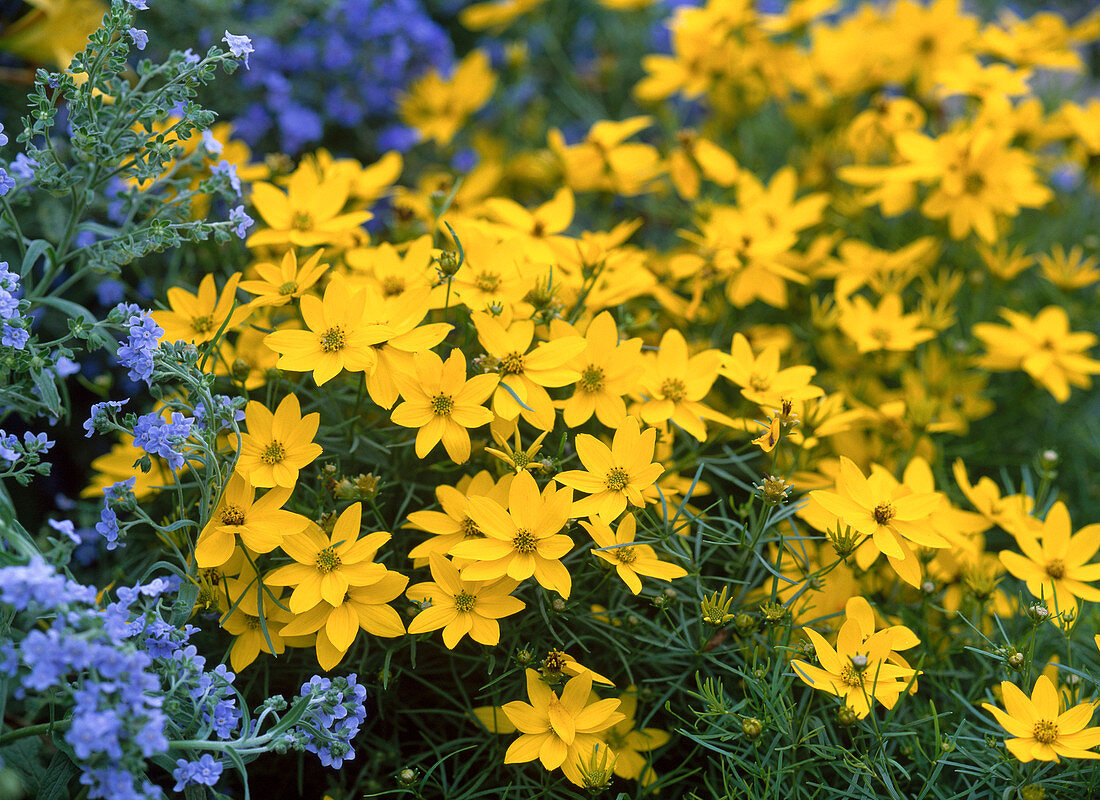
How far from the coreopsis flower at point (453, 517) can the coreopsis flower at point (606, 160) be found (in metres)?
0.65

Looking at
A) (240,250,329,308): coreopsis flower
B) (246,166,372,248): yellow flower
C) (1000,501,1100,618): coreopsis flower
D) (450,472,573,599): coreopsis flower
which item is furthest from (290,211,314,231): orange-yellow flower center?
(1000,501,1100,618): coreopsis flower

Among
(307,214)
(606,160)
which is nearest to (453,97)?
(606,160)

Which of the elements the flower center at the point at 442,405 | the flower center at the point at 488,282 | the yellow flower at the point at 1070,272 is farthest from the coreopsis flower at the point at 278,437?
the yellow flower at the point at 1070,272

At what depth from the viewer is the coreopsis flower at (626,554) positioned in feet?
2.65

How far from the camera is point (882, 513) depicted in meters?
0.87

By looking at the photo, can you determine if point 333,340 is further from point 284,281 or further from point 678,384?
point 678,384

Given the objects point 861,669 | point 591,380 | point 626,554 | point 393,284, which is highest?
point 393,284

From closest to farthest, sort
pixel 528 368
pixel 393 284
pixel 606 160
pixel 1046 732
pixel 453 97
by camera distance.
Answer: pixel 1046 732, pixel 528 368, pixel 393 284, pixel 606 160, pixel 453 97

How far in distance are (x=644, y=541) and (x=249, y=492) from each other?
0.38 metres

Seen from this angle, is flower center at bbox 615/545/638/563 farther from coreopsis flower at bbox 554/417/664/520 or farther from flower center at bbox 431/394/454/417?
flower center at bbox 431/394/454/417

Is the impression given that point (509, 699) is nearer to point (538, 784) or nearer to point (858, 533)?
point (538, 784)

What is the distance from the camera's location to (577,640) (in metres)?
0.86

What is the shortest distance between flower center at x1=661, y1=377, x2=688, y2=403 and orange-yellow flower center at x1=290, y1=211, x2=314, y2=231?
17.7 inches

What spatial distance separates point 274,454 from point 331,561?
0.12 m
